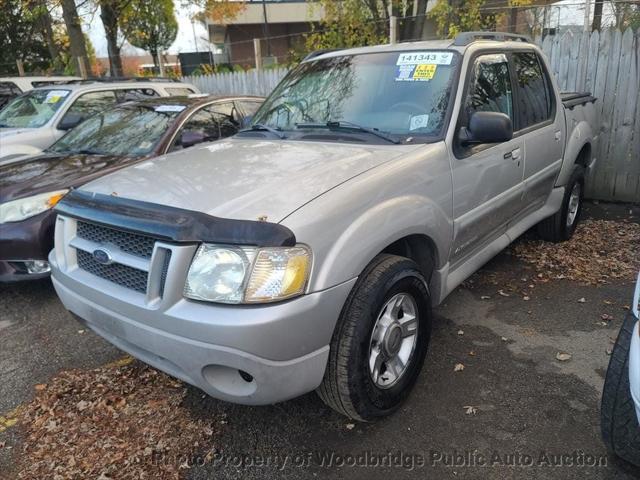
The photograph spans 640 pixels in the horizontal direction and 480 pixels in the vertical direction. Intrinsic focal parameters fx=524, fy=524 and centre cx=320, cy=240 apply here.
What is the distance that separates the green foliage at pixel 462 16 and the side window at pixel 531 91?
6.82 meters

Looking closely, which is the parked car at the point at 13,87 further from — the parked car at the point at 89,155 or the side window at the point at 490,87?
the side window at the point at 490,87

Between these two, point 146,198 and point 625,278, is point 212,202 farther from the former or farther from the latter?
point 625,278

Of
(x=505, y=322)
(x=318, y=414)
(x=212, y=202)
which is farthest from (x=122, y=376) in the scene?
(x=505, y=322)

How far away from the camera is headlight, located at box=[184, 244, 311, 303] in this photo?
7.09 ft

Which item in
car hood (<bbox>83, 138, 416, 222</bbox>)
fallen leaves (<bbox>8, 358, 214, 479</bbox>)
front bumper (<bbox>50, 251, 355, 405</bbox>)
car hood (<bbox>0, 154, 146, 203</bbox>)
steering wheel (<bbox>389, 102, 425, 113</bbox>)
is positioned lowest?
fallen leaves (<bbox>8, 358, 214, 479</bbox>)

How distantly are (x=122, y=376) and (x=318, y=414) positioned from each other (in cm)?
130

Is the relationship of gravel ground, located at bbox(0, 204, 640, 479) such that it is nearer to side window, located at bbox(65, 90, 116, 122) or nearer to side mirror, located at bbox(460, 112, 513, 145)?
side mirror, located at bbox(460, 112, 513, 145)

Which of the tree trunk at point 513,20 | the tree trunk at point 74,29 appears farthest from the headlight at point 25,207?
the tree trunk at point 74,29

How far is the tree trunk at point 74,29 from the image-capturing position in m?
12.8

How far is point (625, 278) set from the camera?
444 centimetres

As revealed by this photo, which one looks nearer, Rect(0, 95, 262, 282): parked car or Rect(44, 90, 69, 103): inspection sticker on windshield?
Rect(0, 95, 262, 282): parked car

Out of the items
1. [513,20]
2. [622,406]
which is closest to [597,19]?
[513,20]

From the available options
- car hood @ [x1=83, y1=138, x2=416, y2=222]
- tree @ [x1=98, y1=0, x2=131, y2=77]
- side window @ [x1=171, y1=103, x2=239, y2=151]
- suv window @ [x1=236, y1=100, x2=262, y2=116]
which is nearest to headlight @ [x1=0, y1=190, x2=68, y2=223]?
→ side window @ [x1=171, y1=103, x2=239, y2=151]

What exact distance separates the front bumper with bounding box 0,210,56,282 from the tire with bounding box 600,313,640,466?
388 centimetres
